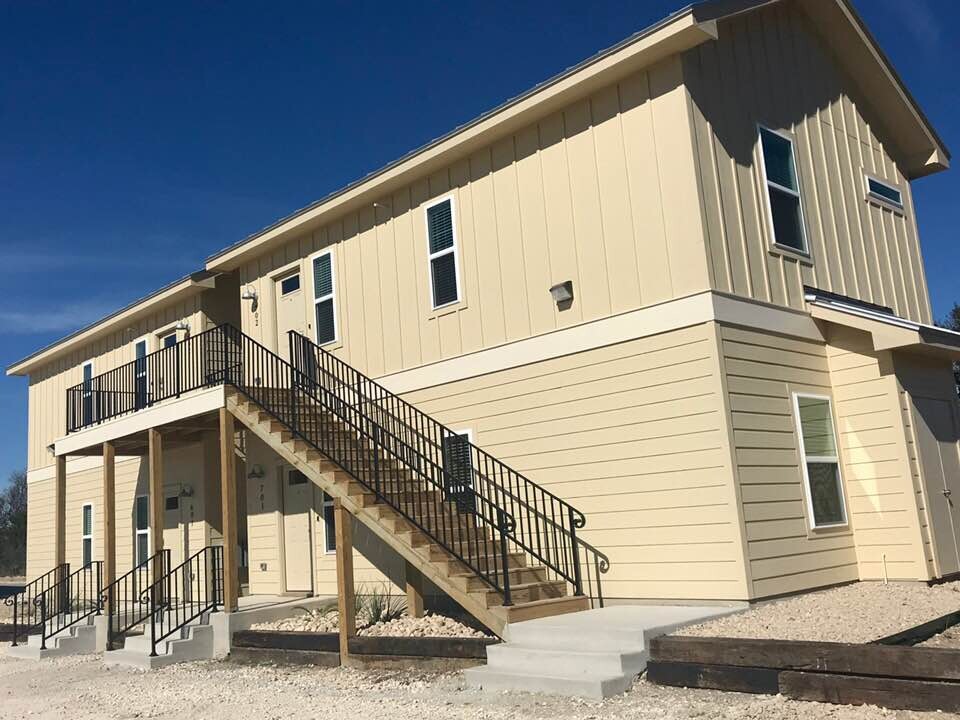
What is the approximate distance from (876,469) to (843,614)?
2.47 m

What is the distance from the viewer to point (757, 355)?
970 cm

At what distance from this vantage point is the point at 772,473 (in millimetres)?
9414

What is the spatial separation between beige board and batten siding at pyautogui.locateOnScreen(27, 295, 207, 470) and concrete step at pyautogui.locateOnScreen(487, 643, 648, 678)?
34.9ft

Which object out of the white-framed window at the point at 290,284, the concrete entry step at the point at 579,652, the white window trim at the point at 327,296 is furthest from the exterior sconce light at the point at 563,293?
the white-framed window at the point at 290,284

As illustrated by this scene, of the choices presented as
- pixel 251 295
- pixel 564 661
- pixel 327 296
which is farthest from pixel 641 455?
pixel 251 295

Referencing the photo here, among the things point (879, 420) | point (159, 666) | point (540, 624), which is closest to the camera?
point (540, 624)

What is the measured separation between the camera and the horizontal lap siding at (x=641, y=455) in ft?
29.6

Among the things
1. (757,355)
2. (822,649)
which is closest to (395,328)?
(757,355)

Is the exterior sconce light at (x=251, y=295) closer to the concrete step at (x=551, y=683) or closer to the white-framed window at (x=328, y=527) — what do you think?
the white-framed window at (x=328, y=527)

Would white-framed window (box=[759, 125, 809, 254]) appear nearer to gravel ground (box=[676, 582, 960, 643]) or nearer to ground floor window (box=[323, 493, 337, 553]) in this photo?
gravel ground (box=[676, 582, 960, 643])

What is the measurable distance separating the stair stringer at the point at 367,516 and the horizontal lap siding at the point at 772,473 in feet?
8.42

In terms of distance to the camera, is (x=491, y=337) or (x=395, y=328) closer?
(x=491, y=337)

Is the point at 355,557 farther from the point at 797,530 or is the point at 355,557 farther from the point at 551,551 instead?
the point at 797,530

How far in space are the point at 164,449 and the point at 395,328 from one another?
6982 mm
